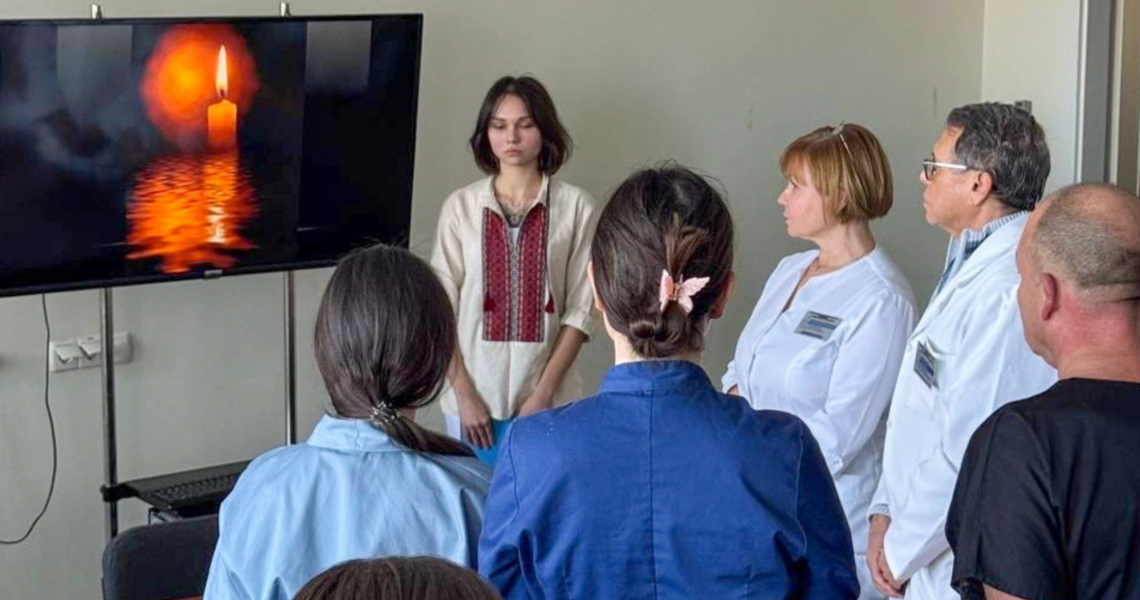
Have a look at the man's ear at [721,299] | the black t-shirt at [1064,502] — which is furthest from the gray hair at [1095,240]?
the man's ear at [721,299]

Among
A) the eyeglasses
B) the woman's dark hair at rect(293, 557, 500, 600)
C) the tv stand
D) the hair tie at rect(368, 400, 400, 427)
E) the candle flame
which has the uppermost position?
the candle flame

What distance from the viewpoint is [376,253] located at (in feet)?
6.55

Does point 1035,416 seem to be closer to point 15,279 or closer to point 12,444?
point 15,279

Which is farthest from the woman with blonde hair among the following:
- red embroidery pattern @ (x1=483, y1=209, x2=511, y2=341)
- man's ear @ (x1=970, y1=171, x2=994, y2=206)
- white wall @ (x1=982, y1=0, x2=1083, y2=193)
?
white wall @ (x1=982, y1=0, x2=1083, y2=193)

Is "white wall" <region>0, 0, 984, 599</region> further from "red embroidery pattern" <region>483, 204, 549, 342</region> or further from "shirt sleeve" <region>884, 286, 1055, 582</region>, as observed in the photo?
"shirt sleeve" <region>884, 286, 1055, 582</region>

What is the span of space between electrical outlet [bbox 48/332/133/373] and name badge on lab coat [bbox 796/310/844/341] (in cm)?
174

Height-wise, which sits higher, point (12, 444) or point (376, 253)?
point (376, 253)

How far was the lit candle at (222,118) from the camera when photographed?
3.62 metres

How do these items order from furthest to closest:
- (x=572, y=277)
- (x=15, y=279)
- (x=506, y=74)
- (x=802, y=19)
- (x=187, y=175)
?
(x=802, y=19) < (x=506, y=74) < (x=572, y=277) < (x=187, y=175) < (x=15, y=279)

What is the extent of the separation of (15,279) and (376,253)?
1702 millimetres

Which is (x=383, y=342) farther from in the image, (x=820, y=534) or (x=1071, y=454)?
(x=1071, y=454)

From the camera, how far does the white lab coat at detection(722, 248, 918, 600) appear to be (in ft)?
10.4

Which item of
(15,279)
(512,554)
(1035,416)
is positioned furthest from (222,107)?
(1035,416)

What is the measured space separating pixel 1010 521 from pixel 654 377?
0.48 meters
